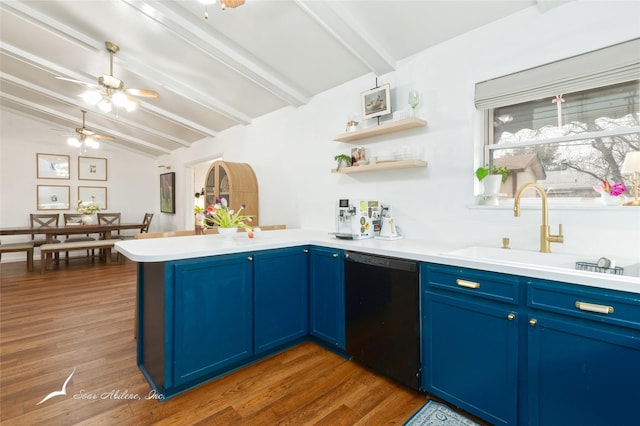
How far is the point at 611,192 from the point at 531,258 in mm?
554

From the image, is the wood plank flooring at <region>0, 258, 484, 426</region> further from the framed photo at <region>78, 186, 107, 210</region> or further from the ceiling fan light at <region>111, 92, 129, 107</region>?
the framed photo at <region>78, 186, 107, 210</region>

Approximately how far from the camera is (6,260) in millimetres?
6016

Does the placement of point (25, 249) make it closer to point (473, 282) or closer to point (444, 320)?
point (444, 320)

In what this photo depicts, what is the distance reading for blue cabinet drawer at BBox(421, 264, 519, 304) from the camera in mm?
1464

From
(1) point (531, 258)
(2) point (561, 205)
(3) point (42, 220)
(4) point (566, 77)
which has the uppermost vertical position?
(4) point (566, 77)

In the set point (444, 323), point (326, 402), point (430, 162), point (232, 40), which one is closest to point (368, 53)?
point (430, 162)

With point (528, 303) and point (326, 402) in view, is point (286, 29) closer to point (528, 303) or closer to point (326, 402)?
point (528, 303)

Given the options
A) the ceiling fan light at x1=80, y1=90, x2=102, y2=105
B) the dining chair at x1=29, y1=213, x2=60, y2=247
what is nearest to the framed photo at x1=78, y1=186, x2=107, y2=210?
the dining chair at x1=29, y1=213, x2=60, y2=247

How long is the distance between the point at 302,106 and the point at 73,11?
2.34m

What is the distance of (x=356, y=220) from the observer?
2.48m

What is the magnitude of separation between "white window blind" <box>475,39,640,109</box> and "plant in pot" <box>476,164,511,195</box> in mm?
445

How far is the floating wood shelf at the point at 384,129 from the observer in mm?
2398

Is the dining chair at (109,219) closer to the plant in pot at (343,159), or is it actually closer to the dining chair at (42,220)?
the dining chair at (42,220)

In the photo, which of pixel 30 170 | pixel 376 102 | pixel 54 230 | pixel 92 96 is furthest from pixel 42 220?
pixel 376 102
